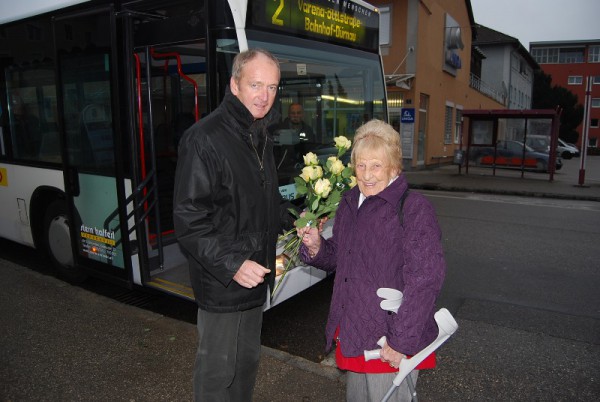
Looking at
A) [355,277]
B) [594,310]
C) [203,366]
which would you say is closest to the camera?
[355,277]

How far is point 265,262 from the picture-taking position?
2428 mm

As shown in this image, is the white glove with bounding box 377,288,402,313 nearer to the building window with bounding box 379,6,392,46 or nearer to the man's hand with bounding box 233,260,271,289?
the man's hand with bounding box 233,260,271,289

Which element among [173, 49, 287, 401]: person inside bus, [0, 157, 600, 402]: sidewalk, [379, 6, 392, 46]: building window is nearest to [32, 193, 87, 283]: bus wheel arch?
[0, 157, 600, 402]: sidewalk

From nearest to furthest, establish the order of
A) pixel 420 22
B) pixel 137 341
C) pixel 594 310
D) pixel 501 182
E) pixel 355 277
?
pixel 355 277
pixel 137 341
pixel 594 310
pixel 501 182
pixel 420 22

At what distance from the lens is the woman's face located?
2143 millimetres

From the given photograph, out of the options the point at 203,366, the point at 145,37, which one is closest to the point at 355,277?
the point at 203,366

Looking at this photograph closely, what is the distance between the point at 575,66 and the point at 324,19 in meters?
73.6

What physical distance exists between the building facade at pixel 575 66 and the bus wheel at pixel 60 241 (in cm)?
7332

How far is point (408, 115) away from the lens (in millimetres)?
18469

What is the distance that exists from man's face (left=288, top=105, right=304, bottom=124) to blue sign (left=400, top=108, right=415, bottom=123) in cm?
1461

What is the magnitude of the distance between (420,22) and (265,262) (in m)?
19.4

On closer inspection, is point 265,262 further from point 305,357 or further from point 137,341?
point 137,341

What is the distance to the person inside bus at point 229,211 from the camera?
6.97 ft

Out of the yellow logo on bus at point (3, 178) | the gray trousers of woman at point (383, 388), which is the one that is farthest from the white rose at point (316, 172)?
the yellow logo on bus at point (3, 178)
